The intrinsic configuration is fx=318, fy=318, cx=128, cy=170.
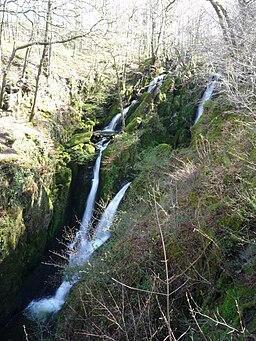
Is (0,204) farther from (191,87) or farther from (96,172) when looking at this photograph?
(191,87)

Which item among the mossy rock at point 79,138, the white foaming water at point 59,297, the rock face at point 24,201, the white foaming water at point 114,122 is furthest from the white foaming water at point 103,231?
the white foaming water at point 114,122

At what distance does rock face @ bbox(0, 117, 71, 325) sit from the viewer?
8595 mm

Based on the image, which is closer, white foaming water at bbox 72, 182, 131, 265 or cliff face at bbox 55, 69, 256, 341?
cliff face at bbox 55, 69, 256, 341

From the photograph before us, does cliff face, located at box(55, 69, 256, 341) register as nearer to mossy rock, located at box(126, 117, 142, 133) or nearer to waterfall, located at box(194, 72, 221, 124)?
waterfall, located at box(194, 72, 221, 124)

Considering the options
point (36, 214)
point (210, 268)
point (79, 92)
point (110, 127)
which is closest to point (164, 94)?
point (110, 127)

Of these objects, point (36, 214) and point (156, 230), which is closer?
point (156, 230)

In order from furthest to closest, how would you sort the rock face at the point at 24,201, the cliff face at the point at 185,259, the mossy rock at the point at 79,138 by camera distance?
1. the mossy rock at the point at 79,138
2. the rock face at the point at 24,201
3. the cliff face at the point at 185,259

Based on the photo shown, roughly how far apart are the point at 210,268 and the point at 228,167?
233 centimetres

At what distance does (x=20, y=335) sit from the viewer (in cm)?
840

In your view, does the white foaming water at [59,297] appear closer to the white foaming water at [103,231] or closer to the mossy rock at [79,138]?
the white foaming water at [103,231]

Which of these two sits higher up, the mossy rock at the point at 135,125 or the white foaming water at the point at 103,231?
the mossy rock at the point at 135,125

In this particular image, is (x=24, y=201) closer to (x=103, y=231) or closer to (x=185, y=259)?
(x=103, y=231)

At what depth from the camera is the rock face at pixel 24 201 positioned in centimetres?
860

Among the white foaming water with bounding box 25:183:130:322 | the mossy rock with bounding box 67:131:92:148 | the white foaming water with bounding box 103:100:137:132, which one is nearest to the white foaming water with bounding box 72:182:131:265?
the white foaming water with bounding box 25:183:130:322
